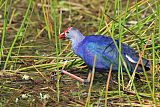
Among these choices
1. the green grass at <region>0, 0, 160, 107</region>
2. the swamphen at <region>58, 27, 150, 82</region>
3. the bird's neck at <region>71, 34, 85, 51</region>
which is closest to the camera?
the green grass at <region>0, 0, 160, 107</region>

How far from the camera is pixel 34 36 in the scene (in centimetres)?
742

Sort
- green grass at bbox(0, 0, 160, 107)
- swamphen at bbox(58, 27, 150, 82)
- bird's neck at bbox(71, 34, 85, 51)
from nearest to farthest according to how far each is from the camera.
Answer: green grass at bbox(0, 0, 160, 107) → swamphen at bbox(58, 27, 150, 82) → bird's neck at bbox(71, 34, 85, 51)

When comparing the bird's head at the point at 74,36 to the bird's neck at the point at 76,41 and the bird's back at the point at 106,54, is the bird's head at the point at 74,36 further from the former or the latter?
the bird's back at the point at 106,54

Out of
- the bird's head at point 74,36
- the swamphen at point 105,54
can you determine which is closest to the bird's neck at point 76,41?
the bird's head at point 74,36

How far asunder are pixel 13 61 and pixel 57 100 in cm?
121

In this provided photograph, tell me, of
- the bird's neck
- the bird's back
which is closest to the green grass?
the bird's back

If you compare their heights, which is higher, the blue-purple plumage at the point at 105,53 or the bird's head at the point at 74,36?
the bird's head at the point at 74,36

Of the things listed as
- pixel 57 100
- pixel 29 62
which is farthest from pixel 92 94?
pixel 29 62

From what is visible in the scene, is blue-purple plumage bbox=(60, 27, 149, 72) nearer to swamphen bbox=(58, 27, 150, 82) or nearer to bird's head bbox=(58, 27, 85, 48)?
swamphen bbox=(58, 27, 150, 82)

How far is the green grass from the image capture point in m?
4.97

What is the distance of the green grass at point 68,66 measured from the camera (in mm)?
4973

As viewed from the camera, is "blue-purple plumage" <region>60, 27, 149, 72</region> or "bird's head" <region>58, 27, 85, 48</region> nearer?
"blue-purple plumage" <region>60, 27, 149, 72</region>

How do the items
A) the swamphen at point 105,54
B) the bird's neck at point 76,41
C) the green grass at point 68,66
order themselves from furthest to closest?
the bird's neck at point 76,41
the swamphen at point 105,54
the green grass at point 68,66

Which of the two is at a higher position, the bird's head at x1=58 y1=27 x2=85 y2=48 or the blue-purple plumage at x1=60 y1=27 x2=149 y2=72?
the bird's head at x1=58 y1=27 x2=85 y2=48
